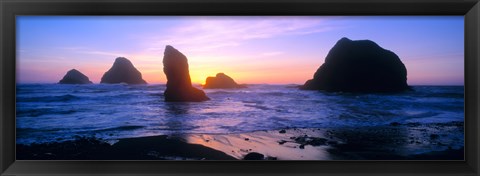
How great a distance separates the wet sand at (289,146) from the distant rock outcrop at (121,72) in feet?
1.31

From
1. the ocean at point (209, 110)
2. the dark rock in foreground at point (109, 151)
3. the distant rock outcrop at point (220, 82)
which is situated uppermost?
the distant rock outcrop at point (220, 82)

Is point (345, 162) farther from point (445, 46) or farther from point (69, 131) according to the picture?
point (69, 131)

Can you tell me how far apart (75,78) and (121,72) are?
289 millimetres

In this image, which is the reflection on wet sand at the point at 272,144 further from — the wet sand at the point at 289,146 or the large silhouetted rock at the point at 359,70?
the large silhouetted rock at the point at 359,70

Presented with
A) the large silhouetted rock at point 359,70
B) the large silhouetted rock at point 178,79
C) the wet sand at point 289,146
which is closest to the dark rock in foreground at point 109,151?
the wet sand at point 289,146

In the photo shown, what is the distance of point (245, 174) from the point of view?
2.00 m

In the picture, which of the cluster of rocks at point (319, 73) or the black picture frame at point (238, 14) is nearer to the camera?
the black picture frame at point (238, 14)

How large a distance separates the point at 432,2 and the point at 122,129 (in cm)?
208

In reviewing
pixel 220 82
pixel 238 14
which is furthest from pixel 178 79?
pixel 238 14

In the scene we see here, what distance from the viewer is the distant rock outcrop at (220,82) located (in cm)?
216

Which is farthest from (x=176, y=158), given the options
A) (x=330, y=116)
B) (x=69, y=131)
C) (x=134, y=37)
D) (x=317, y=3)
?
(x=317, y=3)

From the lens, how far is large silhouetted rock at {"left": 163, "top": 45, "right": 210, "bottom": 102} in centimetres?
213

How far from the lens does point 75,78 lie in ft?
6.92

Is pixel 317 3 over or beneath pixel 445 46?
over
